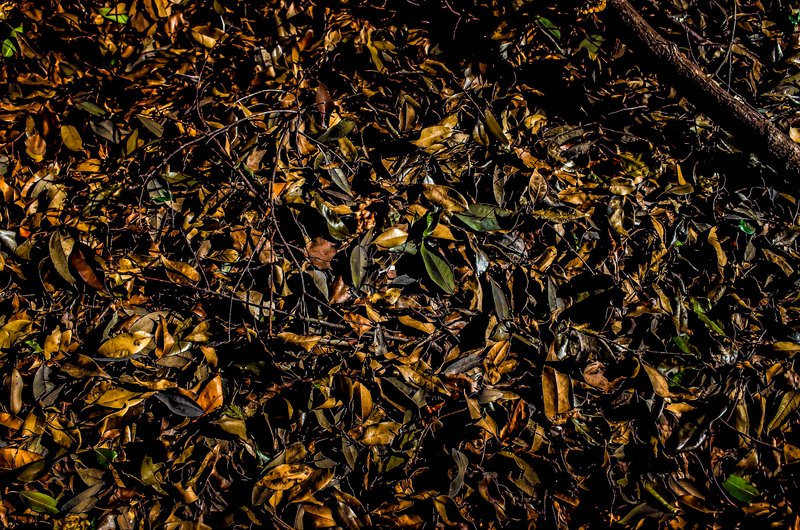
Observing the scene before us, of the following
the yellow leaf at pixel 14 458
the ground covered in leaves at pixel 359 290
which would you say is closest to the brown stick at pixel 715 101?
the ground covered in leaves at pixel 359 290

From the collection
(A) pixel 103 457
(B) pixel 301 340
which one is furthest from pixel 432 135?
(A) pixel 103 457

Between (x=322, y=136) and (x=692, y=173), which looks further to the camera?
(x=692, y=173)

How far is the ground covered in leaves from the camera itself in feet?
4.10

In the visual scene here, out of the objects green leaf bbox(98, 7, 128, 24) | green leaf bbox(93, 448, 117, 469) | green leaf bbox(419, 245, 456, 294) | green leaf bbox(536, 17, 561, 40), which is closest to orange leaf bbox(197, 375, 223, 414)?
green leaf bbox(93, 448, 117, 469)

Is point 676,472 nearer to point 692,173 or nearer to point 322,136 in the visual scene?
point 692,173

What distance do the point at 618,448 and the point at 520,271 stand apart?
23.2 inches

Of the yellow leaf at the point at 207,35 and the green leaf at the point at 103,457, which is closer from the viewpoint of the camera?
the green leaf at the point at 103,457

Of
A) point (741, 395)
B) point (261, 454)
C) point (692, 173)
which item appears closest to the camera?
point (261, 454)

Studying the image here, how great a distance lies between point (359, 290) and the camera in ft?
4.29

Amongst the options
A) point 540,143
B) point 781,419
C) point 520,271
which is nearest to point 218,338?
point 520,271

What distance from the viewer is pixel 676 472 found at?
1348 millimetres

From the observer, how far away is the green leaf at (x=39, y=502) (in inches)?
47.1

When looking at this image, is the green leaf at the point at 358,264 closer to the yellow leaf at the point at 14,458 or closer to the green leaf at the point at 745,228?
the yellow leaf at the point at 14,458

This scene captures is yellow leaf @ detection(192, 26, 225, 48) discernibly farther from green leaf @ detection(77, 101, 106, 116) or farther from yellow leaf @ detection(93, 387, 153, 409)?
yellow leaf @ detection(93, 387, 153, 409)
